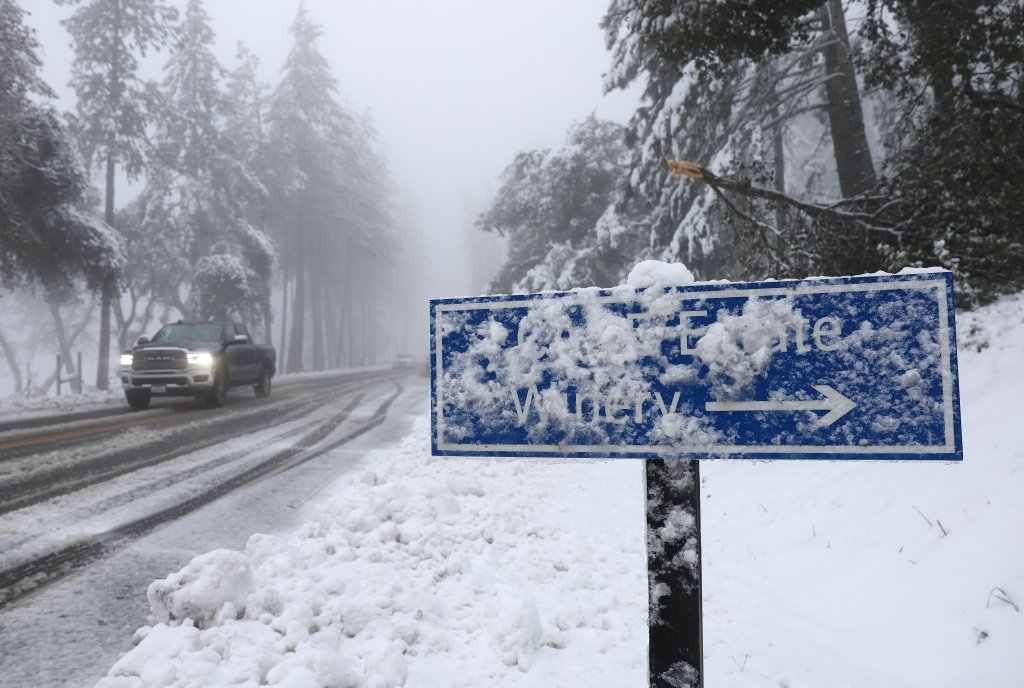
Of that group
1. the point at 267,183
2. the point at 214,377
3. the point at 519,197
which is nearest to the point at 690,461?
the point at 214,377

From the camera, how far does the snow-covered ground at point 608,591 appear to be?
2.64 metres

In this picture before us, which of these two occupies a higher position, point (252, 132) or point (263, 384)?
point (252, 132)

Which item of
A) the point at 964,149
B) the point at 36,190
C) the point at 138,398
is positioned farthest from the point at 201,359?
the point at 964,149

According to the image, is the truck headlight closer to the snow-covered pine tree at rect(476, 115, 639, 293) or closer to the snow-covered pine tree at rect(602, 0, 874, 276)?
the snow-covered pine tree at rect(476, 115, 639, 293)

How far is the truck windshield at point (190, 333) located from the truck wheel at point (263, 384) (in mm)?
2198

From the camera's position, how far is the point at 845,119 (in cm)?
958

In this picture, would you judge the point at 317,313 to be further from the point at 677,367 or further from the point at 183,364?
the point at 677,367

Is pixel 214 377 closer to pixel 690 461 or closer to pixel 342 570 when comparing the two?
pixel 342 570

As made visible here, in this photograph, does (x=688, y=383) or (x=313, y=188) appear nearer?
(x=688, y=383)

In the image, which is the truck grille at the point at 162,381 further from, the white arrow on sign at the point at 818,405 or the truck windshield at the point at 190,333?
the white arrow on sign at the point at 818,405

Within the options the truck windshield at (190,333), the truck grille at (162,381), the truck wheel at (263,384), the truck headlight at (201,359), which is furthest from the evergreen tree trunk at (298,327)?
the truck grille at (162,381)

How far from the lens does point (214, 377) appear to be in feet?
41.0

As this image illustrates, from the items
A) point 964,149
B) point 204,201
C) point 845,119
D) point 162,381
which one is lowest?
point 162,381

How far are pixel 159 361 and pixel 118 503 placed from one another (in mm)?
7957
